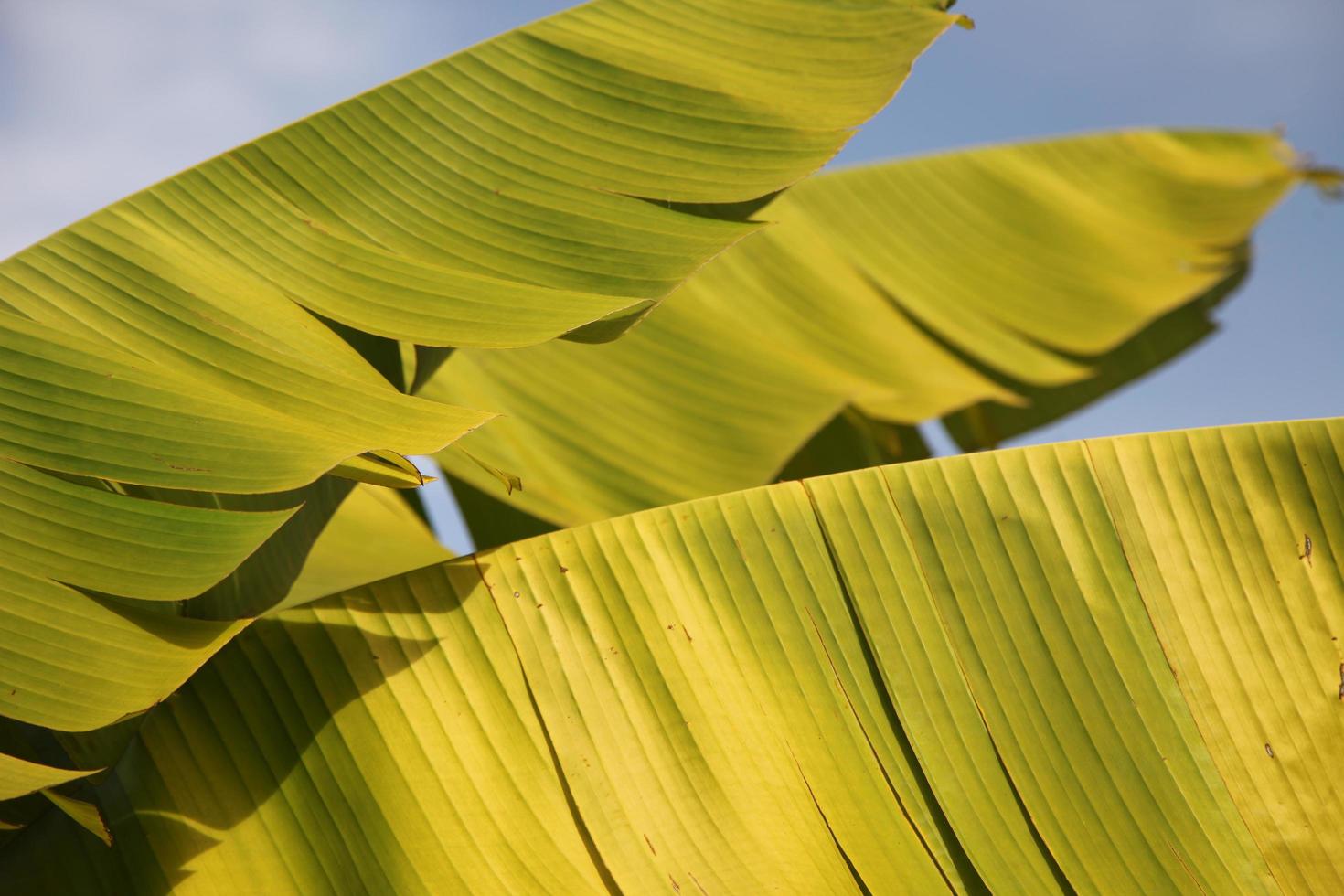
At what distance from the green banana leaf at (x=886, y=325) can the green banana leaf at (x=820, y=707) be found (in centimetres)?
76

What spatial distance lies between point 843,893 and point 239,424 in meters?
0.71

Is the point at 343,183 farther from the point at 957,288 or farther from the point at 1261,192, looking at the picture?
the point at 1261,192

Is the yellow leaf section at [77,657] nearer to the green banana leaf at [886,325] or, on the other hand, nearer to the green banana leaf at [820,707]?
the green banana leaf at [820,707]

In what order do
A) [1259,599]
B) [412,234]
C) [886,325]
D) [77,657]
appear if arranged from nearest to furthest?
1. [77,657]
2. [1259,599]
3. [412,234]
4. [886,325]

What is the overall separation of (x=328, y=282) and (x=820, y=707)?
69 cm

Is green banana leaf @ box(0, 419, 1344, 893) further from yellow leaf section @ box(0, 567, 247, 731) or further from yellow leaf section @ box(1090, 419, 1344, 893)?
yellow leaf section @ box(0, 567, 247, 731)

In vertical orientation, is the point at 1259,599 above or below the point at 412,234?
below

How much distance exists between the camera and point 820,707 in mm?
1083

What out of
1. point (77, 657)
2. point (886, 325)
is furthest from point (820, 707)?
point (886, 325)

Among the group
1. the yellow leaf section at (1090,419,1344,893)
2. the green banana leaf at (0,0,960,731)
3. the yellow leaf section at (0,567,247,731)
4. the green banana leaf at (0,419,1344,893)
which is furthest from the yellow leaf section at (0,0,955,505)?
the yellow leaf section at (1090,419,1344,893)

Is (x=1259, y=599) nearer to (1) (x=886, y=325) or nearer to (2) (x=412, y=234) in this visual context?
(2) (x=412, y=234)

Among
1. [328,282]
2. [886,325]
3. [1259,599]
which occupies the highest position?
[328,282]

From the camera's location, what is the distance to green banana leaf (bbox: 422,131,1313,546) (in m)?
2.02

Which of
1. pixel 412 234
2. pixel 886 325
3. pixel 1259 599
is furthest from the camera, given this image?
pixel 886 325
